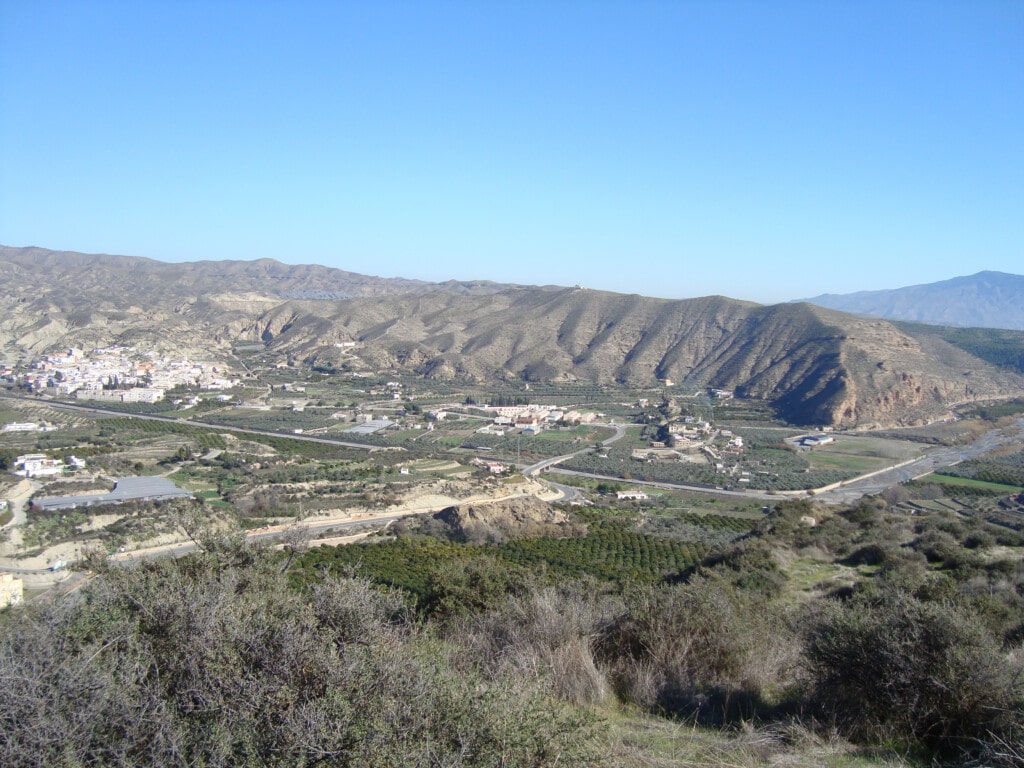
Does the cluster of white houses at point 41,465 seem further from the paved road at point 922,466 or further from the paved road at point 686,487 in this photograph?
the paved road at point 922,466

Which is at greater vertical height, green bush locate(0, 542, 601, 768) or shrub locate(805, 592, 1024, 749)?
green bush locate(0, 542, 601, 768)

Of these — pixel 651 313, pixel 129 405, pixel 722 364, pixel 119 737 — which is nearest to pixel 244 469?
pixel 129 405

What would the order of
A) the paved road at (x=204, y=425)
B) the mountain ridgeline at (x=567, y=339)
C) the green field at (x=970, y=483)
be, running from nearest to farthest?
1. the green field at (x=970, y=483)
2. the paved road at (x=204, y=425)
3. the mountain ridgeline at (x=567, y=339)

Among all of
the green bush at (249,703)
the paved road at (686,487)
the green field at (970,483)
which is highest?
the green bush at (249,703)

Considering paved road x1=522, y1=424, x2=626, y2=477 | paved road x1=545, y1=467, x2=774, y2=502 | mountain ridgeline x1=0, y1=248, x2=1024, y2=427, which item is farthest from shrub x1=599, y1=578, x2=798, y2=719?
mountain ridgeline x1=0, y1=248, x2=1024, y2=427

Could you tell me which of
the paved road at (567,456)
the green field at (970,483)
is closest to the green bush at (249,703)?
the paved road at (567,456)

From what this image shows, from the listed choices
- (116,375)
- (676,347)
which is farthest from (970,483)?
(116,375)

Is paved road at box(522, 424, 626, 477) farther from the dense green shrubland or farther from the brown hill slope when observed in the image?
the dense green shrubland

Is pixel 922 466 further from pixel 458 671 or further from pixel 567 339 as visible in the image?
pixel 567 339

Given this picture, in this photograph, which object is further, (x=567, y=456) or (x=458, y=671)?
(x=567, y=456)
